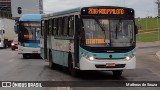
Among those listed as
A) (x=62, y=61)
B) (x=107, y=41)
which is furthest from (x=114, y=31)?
(x=62, y=61)

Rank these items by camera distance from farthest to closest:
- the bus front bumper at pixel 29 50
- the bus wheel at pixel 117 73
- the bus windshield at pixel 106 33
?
the bus front bumper at pixel 29 50
the bus wheel at pixel 117 73
the bus windshield at pixel 106 33

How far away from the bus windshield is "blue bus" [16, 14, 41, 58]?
17.4m

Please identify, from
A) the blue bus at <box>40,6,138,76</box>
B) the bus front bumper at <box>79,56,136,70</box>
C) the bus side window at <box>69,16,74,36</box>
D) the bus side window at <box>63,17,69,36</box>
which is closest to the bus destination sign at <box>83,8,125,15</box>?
the blue bus at <box>40,6,138,76</box>

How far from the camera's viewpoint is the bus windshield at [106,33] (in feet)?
61.9

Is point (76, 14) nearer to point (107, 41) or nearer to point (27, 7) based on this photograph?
point (107, 41)

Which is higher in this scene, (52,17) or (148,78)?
(52,17)

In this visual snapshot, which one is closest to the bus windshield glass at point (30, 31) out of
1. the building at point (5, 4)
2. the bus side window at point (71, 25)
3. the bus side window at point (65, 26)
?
the bus side window at point (65, 26)

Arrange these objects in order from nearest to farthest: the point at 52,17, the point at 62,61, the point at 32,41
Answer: the point at 62,61, the point at 52,17, the point at 32,41

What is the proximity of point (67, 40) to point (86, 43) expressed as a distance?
221 cm

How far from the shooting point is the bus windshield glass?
36375mm

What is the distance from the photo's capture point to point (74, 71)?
20.2 m

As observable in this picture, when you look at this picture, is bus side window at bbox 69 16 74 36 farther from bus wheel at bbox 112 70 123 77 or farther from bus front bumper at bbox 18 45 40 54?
bus front bumper at bbox 18 45 40 54

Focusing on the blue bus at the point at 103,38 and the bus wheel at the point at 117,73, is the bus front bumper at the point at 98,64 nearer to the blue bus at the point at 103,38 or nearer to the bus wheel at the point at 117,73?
the blue bus at the point at 103,38

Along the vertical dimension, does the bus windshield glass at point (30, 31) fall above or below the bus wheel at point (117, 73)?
above
